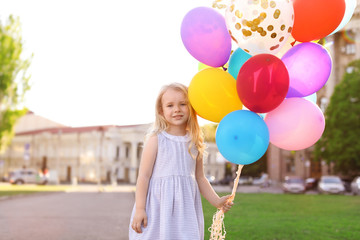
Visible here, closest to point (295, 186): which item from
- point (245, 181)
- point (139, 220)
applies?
point (139, 220)

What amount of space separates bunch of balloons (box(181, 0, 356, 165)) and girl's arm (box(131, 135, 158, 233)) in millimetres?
479

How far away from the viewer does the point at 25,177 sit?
38.6m

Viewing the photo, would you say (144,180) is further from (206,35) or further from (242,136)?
(206,35)

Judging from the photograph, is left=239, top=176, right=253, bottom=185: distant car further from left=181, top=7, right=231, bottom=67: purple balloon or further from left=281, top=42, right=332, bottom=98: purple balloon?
left=181, top=7, right=231, bottom=67: purple balloon

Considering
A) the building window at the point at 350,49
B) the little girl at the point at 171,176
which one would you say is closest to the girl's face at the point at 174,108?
the little girl at the point at 171,176

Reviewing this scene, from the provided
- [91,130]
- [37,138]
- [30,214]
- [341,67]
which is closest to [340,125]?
[341,67]

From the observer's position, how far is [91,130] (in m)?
63.3

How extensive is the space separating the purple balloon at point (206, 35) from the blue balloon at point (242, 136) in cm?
58

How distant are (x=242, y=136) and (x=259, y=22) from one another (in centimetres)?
94

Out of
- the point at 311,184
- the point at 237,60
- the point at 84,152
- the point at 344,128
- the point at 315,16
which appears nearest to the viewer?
the point at 315,16

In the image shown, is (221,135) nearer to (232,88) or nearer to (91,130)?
(232,88)

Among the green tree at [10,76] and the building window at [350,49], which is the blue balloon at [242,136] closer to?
the green tree at [10,76]

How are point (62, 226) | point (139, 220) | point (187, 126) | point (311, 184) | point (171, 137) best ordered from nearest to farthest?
point (139, 220), point (171, 137), point (187, 126), point (62, 226), point (311, 184)

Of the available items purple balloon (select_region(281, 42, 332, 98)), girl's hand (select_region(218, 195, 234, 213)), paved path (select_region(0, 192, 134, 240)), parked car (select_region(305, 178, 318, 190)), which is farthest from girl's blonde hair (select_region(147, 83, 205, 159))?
parked car (select_region(305, 178, 318, 190))
